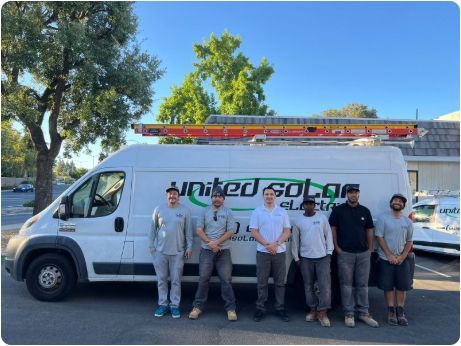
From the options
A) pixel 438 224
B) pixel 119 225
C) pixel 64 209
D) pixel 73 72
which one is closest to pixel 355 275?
pixel 119 225

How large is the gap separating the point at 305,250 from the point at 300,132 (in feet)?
6.53

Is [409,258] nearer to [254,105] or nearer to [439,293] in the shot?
[439,293]

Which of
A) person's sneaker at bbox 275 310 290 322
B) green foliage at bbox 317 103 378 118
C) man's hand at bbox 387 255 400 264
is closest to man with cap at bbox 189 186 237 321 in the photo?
person's sneaker at bbox 275 310 290 322

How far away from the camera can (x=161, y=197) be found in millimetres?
6559

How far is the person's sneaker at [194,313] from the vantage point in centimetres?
585

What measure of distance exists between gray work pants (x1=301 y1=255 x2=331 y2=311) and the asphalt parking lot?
1.00 feet

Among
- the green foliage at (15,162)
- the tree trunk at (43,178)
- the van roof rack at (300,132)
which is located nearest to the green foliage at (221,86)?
the tree trunk at (43,178)

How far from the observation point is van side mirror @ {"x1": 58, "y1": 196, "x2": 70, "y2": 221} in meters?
6.49

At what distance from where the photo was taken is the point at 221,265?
19.9 feet

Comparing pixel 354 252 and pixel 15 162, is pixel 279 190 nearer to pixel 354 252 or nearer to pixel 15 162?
pixel 354 252

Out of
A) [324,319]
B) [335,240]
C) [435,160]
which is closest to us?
[324,319]

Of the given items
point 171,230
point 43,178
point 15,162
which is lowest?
point 171,230

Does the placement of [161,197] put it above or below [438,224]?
above

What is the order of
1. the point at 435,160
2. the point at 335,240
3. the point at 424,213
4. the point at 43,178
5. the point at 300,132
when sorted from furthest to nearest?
the point at 435,160, the point at 43,178, the point at 424,213, the point at 300,132, the point at 335,240
